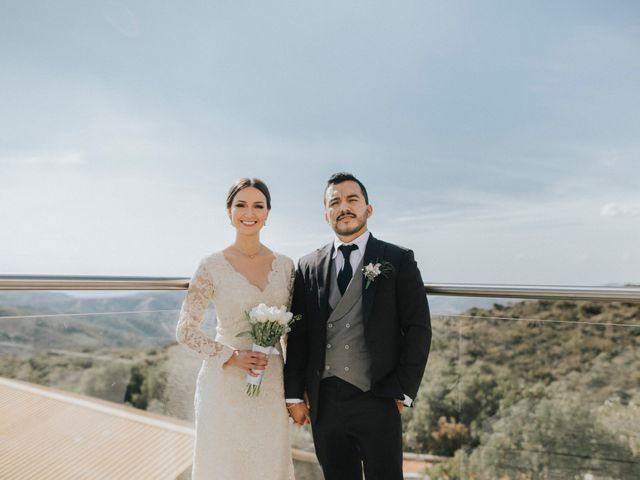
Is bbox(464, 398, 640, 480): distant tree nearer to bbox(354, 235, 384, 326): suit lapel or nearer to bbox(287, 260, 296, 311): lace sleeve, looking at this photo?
bbox(354, 235, 384, 326): suit lapel

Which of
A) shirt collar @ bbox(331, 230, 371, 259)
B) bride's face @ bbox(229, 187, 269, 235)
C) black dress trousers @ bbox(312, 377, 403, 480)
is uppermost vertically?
bride's face @ bbox(229, 187, 269, 235)

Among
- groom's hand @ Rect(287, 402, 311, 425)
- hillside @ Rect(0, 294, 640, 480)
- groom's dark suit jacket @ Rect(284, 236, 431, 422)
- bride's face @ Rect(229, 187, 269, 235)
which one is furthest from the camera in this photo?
bride's face @ Rect(229, 187, 269, 235)

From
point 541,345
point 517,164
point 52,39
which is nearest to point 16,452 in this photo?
point 541,345

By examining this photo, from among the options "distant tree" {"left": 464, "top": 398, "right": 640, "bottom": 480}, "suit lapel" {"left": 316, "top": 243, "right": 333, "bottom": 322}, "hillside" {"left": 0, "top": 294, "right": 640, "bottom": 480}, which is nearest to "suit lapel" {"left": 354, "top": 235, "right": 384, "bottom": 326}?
"suit lapel" {"left": 316, "top": 243, "right": 333, "bottom": 322}

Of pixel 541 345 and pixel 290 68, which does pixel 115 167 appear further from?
pixel 541 345

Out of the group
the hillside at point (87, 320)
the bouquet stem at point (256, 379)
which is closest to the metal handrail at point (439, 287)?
the hillside at point (87, 320)

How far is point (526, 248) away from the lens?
36.0m

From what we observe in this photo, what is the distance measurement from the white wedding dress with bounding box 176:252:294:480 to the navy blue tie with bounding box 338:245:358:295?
44 cm

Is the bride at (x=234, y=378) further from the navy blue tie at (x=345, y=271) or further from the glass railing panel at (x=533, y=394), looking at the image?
the glass railing panel at (x=533, y=394)

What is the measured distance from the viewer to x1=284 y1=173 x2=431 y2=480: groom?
1.96m

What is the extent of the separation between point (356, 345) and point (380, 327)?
0.15m

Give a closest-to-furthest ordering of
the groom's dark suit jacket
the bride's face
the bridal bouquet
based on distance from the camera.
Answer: the groom's dark suit jacket
the bridal bouquet
the bride's face

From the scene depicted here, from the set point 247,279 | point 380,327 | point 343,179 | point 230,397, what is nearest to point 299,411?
point 230,397

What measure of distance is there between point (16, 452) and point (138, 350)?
79cm
